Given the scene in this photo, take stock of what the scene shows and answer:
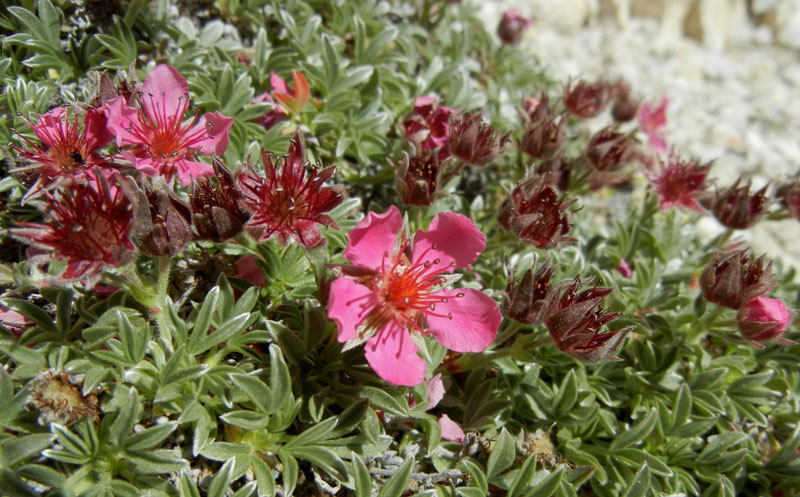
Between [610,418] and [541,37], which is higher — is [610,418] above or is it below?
below

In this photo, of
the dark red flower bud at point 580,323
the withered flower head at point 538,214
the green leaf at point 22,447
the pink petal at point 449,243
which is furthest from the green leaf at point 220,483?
the withered flower head at point 538,214

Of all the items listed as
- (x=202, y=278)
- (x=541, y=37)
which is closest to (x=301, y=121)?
(x=202, y=278)

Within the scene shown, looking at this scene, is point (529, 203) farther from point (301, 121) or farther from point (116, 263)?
point (116, 263)

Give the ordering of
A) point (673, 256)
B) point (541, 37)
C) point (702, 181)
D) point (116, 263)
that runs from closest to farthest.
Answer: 1. point (116, 263)
2. point (702, 181)
3. point (673, 256)
4. point (541, 37)

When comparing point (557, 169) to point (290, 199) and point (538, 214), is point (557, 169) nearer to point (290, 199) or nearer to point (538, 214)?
point (538, 214)

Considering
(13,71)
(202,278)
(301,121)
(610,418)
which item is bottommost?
(610,418)

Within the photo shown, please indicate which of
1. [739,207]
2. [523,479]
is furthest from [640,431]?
[739,207]

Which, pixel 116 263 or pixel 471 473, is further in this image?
pixel 471 473
